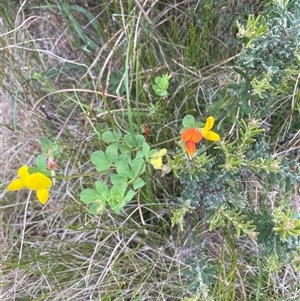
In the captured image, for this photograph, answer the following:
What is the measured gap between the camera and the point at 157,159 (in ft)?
2.87

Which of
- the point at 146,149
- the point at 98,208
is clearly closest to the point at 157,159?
the point at 146,149

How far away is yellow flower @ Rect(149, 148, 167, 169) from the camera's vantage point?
86 cm

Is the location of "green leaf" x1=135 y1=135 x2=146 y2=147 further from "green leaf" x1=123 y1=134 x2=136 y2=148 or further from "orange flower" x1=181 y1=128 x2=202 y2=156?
"orange flower" x1=181 y1=128 x2=202 y2=156

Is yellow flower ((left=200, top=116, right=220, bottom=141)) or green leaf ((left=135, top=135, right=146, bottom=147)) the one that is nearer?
→ yellow flower ((left=200, top=116, right=220, bottom=141))

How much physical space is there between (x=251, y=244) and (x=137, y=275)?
298 mm

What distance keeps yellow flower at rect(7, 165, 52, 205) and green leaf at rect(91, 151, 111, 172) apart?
11 cm

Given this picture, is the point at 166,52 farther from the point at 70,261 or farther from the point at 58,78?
the point at 70,261

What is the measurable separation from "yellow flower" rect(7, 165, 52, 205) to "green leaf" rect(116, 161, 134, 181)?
13 cm

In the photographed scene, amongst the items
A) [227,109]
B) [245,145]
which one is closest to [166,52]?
[227,109]

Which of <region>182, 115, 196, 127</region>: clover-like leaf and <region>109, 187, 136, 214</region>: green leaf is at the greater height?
<region>182, 115, 196, 127</region>: clover-like leaf

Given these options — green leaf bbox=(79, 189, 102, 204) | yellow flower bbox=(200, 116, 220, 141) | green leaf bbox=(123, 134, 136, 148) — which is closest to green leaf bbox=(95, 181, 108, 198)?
green leaf bbox=(79, 189, 102, 204)

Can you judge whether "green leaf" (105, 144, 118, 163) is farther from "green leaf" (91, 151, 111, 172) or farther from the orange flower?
the orange flower

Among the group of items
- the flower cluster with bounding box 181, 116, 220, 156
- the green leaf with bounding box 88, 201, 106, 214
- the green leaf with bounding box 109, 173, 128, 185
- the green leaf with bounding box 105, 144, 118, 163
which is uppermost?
the flower cluster with bounding box 181, 116, 220, 156

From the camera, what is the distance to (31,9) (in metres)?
1.44
